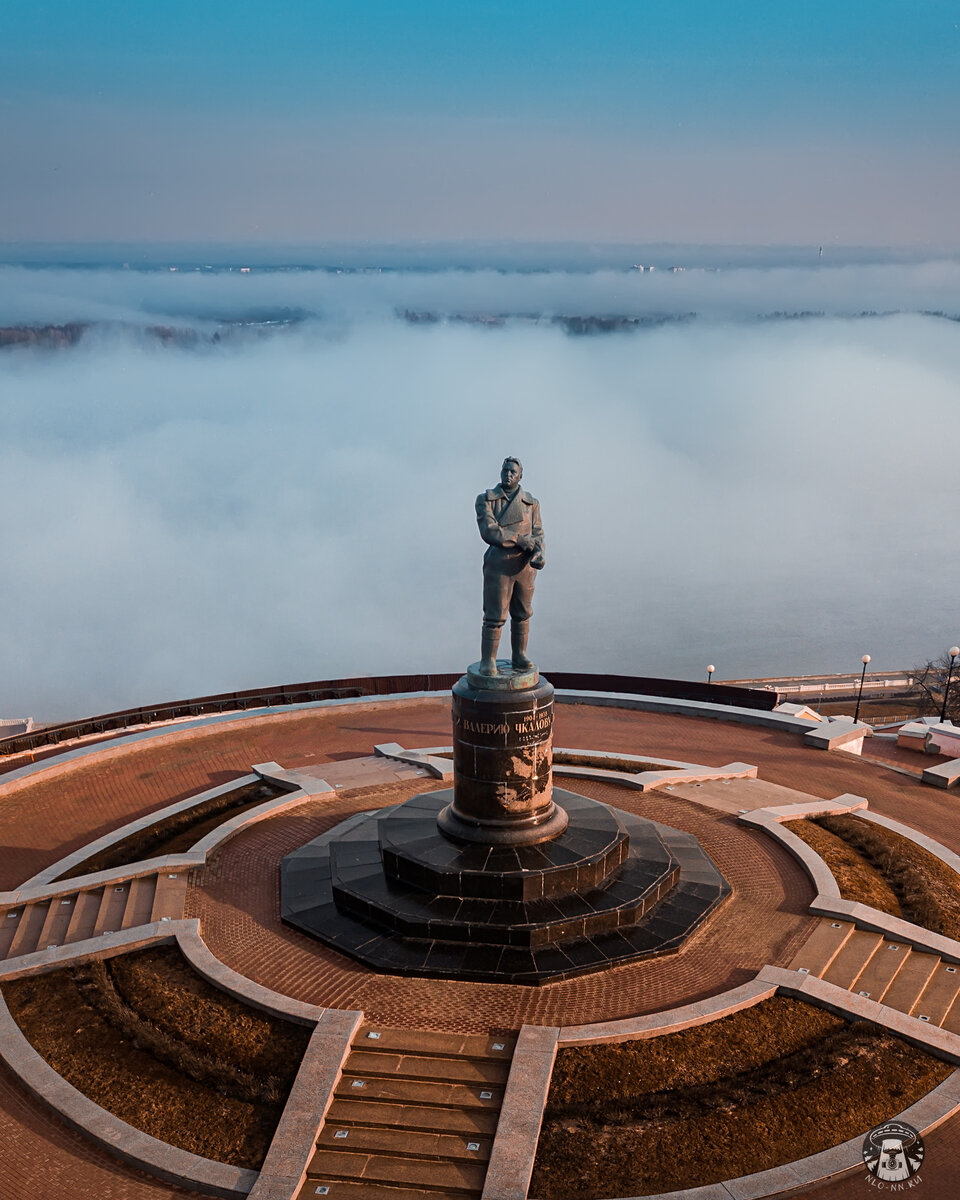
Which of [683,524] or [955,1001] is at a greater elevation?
[955,1001]

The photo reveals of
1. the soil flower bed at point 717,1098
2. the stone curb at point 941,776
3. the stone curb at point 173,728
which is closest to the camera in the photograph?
the soil flower bed at point 717,1098

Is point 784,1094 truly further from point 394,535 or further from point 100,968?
point 394,535

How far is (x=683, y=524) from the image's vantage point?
15362 cm

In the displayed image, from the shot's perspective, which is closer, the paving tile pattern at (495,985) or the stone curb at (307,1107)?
the stone curb at (307,1107)

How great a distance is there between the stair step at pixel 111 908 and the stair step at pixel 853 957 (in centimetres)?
1085

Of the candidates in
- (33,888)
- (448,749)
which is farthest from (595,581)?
(33,888)

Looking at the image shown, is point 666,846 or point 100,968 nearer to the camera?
point 100,968

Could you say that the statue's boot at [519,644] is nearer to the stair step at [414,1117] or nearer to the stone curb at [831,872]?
the stone curb at [831,872]

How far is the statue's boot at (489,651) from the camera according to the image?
16.5 meters

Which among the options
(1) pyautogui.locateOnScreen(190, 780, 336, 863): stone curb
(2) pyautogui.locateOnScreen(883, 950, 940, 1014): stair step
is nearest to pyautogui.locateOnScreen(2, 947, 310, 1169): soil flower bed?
(1) pyautogui.locateOnScreen(190, 780, 336, 863): stone curb

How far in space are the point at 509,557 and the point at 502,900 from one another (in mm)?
5402

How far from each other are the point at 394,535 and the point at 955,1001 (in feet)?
464

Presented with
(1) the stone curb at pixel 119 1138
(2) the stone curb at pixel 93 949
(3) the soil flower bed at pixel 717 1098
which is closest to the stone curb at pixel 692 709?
(3) the soil flower bed at pixel 717 1098

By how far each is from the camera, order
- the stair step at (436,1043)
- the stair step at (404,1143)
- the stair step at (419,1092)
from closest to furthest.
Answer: the stair step at (404,1143) < the stair step at (419,1092) < the stair step at (436,1043)
